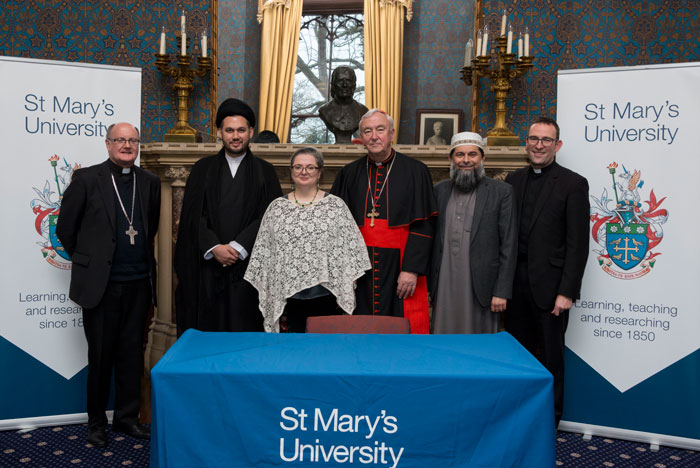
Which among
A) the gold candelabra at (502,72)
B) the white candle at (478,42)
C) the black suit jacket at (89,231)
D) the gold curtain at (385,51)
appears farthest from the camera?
the gold curtain at (385,51)

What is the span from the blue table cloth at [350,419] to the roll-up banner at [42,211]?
1839 millimetres

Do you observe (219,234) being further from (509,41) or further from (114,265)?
(509,41)

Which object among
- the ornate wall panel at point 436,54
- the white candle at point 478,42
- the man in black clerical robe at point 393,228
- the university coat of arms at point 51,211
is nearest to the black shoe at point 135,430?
the university coat of arms at point 51,211

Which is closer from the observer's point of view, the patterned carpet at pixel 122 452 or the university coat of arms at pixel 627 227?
the patterned carpet at pixel 122 452

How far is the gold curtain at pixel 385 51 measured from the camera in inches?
233

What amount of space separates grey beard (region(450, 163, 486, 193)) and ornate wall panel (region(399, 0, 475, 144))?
307 centimetres

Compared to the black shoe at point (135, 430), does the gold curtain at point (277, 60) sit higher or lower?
higher

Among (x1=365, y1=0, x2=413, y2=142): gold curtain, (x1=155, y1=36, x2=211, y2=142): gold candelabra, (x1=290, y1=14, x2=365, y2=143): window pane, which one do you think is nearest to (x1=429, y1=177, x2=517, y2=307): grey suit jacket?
(x1=155, y1=36, x2=211, y2=142): gold candelabra

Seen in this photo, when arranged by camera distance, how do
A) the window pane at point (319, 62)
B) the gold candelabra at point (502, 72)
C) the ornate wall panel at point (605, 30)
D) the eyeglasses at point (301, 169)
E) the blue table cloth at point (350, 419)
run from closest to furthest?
the blue table cloth at point (350, 419) < the eyeglasses at point (301, 169) < the gold candelabra at point (502, 72) < the ornate wall panel at point (605, 30) < the window pane at point (319, 62)

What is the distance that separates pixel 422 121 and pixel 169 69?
217cm

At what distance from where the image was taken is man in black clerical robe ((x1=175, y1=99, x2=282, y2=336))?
9.86ft

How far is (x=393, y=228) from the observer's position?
121 inches

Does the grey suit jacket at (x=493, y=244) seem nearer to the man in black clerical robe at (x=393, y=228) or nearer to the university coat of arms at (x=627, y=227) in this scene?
the man in black clerical robe at (x=393, y=228)

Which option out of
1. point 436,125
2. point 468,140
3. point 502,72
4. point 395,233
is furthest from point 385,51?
point 395,233
